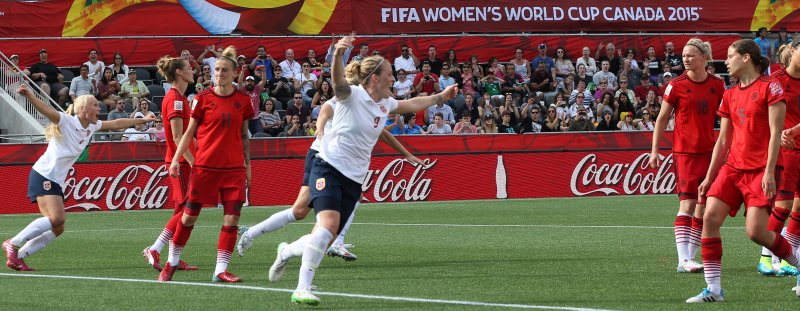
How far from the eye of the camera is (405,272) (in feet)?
39.4

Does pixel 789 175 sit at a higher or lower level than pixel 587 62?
lower

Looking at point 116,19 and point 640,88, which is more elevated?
point 116,19

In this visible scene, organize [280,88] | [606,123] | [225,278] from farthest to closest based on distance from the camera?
1. [280,88]
2. [606,123]
3. [225,278]

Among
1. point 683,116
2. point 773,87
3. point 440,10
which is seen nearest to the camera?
point 773,87

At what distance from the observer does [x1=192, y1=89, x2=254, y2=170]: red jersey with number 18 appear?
448 inches

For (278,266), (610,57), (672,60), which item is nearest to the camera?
(278,266)

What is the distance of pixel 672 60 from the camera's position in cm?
3278

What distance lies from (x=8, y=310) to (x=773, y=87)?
19.3ft

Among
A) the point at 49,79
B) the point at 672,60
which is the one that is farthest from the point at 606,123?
the point at 49,79

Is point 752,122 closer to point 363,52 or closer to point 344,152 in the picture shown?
point 344,152

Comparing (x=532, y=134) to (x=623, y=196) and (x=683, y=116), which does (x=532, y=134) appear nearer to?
(x=623, y=196)

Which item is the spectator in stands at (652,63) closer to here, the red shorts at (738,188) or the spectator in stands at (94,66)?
the spectator in stands at (94,66)

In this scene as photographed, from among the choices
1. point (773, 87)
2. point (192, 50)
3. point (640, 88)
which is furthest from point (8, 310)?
point (640, 88)

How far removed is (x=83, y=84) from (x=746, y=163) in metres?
19.8
